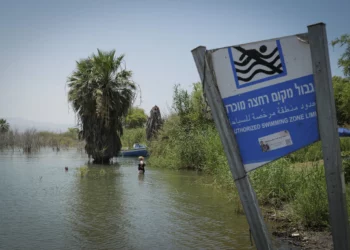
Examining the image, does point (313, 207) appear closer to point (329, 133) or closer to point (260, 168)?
point (260, 168)

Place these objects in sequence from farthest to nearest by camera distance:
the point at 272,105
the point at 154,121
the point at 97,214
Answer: the point at 154,121, the point at 97,214, the point at 272,105

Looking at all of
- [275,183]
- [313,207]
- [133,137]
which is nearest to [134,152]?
[133,137]

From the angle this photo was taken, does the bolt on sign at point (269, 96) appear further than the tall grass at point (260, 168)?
No

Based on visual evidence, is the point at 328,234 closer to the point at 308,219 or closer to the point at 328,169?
the point at 308,219

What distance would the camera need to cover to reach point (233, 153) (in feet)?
8.48

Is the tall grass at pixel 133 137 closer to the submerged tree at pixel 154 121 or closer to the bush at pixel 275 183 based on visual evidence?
the submerged tree at pixel 154 121

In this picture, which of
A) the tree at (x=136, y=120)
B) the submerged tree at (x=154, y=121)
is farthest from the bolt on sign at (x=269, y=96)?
the tree at (x=136, y=120)

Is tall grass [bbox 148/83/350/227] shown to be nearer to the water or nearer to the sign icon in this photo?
the water

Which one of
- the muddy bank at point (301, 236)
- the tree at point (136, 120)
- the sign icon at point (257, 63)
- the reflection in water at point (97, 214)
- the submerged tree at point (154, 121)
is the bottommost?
the muddy bank at point (301, 236)

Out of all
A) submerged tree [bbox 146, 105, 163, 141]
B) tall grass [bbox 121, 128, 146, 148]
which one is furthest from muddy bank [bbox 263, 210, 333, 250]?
tall grass [bbox 121, 128, 146, 148]

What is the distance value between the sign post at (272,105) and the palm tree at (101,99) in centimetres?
1626

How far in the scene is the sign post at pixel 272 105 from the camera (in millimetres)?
2404

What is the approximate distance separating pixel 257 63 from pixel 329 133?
2.59ft

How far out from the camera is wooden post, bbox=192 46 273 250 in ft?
8.43
